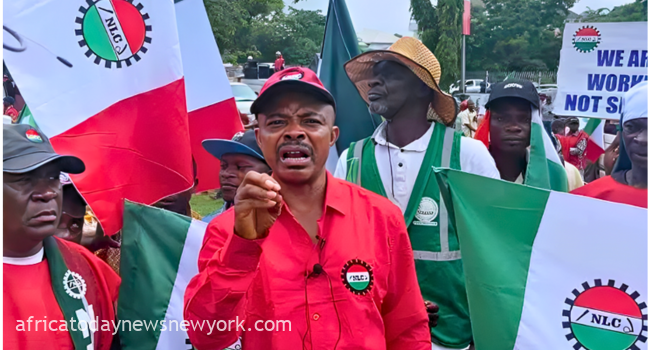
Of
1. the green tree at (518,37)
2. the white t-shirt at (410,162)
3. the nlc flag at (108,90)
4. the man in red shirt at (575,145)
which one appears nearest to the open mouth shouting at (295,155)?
the white t-shirt at (410,162)

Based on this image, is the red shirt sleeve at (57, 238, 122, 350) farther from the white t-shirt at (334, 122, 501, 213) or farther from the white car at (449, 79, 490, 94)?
the white car at (449, 79, 490, 94)

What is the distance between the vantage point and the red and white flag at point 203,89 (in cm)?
495

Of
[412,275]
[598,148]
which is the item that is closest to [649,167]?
[412,275]

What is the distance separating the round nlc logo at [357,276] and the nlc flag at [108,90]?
5.63ft

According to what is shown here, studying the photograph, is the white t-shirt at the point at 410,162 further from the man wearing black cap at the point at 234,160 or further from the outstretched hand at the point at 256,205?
the outstretched hand at the point at 256,205

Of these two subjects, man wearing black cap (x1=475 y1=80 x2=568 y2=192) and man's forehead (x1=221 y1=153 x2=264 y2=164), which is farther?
man wearing black cap (x1=475 y1=80 x2=568 y2=192)

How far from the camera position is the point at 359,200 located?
247cm

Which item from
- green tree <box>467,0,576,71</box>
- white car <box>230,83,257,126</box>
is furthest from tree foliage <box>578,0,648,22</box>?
white car <box>230,83,257,126</box>

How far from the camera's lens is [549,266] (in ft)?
9.80

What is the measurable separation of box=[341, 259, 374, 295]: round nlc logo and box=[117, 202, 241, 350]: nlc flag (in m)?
1.25

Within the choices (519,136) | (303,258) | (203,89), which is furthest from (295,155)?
(203,89)

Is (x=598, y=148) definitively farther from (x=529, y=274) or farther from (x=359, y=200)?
(x=359, y=200)

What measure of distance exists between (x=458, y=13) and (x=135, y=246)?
33.3m

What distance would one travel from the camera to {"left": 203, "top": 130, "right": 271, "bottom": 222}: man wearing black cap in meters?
4.09
